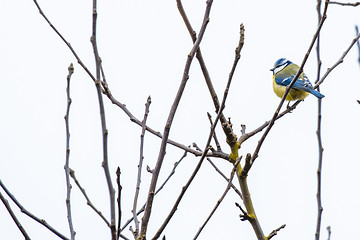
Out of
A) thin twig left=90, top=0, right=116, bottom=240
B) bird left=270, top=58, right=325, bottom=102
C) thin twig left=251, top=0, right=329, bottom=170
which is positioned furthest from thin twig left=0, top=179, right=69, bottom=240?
bird left=270, top=58, right=325, bottom=102

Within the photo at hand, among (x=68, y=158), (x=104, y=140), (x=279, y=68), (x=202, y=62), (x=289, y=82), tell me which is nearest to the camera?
(x=104, y=140)

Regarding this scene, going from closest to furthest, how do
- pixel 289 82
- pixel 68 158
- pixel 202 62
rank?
pixel 68 158 → pixel 202 62 → pixel 289 82

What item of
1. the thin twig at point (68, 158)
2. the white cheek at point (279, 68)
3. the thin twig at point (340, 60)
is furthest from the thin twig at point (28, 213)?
the white cheek at point (279, 68)

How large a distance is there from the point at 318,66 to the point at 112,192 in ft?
4.69

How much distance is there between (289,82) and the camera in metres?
5.84

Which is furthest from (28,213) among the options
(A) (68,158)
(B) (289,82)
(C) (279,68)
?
(C) (279,68)

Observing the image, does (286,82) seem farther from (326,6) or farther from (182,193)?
(182,193)

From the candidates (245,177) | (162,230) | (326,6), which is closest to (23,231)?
(162,230)

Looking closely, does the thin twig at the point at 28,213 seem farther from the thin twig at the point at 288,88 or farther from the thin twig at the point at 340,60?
the thin twig at the point at 340,60

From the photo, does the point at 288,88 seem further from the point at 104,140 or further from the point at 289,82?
the point at 289,82

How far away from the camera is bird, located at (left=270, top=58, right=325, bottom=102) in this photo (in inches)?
205

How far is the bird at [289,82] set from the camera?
17.1ft

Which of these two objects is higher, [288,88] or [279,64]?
[279,64]

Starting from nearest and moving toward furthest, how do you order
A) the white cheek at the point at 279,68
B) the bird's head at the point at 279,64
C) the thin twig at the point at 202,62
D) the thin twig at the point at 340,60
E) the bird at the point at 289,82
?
the thin twig at the point at 202,62 < the thin twig at the point at 340,60 < the bird at the point at 289,82 < the white cheek at the point at 279,68 < the bird's head at the point at 279,64
